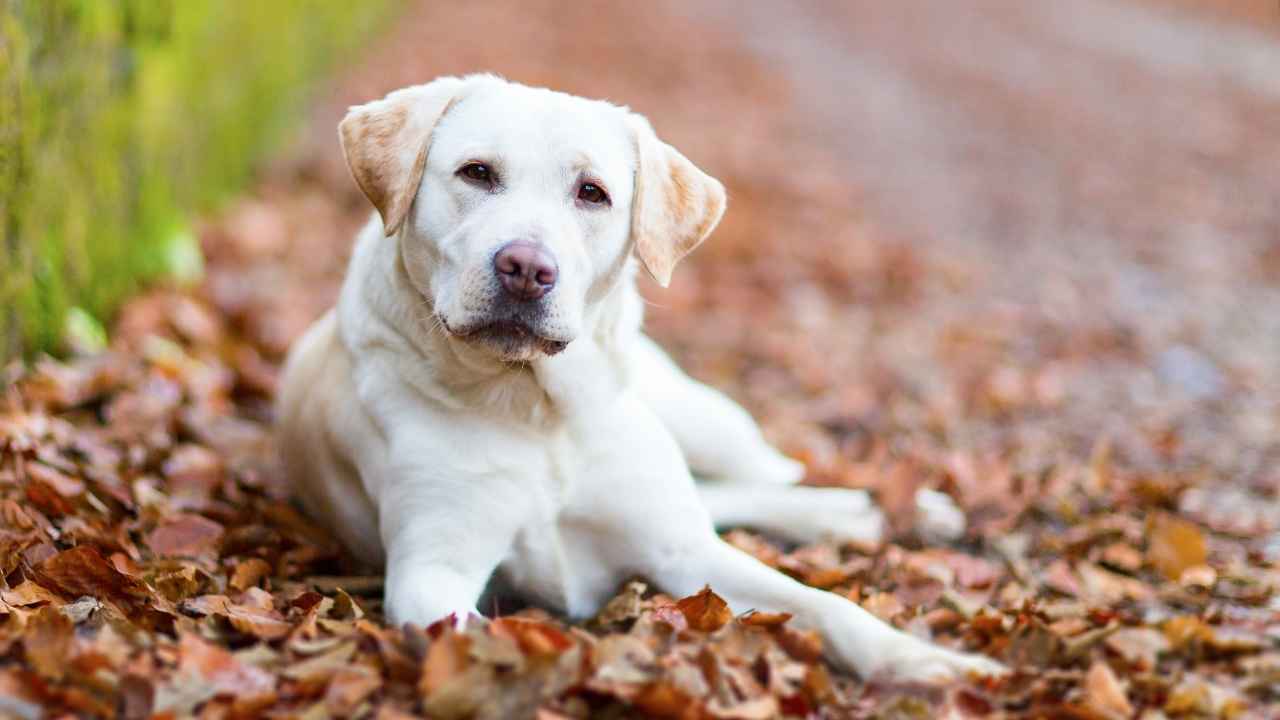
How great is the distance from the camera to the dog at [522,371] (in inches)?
119

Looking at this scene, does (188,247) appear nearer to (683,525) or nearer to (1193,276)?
(683,525)

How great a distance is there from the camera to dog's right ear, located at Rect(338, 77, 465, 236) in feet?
10.4

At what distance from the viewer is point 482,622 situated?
9.12 feet

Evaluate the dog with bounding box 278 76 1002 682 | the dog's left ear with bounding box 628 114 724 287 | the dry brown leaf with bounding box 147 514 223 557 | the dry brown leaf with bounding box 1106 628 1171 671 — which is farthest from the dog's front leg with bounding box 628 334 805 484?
the dry brown leaf with bounding box 1106 628 1171 671

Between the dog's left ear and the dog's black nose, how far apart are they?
386mm

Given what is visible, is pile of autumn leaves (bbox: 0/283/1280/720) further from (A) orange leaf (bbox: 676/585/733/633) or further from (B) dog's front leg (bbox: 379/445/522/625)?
(B) dog's front leg (bbox: 379/445/522/625)

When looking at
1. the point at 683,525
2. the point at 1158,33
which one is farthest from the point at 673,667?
the point at 1158,33

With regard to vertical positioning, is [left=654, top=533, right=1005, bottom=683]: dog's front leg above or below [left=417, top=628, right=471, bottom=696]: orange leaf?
below

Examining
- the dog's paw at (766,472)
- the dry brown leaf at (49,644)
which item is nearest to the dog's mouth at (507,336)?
the dry brown leaf at (49,644)

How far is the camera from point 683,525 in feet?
11.0

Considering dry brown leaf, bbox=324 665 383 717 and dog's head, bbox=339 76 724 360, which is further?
dog's head, bbox=339 76 724 360

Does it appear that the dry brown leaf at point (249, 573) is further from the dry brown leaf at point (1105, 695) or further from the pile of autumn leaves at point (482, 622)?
the dry brown leaf at point (1105, 695)

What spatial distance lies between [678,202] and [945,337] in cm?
408

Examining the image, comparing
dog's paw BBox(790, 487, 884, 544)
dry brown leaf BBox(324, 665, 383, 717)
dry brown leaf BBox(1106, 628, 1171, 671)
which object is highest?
dry brown leaf BBox(1106, 628, 1171, 671)
